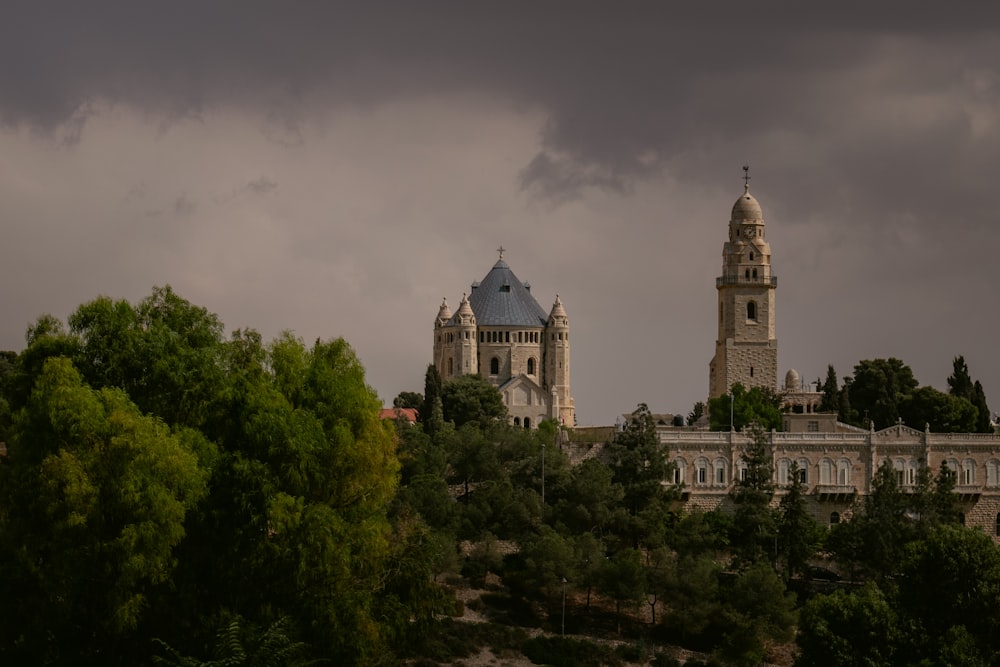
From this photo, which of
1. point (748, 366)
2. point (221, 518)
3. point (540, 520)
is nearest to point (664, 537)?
point (540, 520)

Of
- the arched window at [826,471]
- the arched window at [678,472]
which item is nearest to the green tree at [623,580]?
the arched window at [678,472]

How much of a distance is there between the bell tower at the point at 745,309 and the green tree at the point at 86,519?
244 ft

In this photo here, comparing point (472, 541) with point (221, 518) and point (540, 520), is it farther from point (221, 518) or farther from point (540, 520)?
point (221, 518)

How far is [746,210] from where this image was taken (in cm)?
11812

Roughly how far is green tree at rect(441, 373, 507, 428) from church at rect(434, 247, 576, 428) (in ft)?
61.3

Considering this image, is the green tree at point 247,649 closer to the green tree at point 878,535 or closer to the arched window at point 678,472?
the green tree at point 878,535

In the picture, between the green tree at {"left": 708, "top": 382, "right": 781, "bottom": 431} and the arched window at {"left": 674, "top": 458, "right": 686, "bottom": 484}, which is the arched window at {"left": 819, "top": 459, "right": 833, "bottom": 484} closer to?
the green tree at {"left": 708, "top": 382, "right": 781, "bottom": 431}

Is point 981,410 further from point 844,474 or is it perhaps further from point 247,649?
point 247,649

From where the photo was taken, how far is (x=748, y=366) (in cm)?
11575

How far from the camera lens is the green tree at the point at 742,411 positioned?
101688mm

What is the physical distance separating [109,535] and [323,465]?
237 inches

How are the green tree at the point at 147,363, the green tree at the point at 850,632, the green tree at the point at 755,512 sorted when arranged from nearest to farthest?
the green tree at the point at 147,363
the green tree at the point at 850,632
the green tree at the point at 755,512

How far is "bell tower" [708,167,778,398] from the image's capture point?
115688 mm

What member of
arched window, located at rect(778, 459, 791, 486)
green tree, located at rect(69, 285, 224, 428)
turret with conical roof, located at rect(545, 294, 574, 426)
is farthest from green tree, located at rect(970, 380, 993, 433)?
green tree, located at rect(69, 285, 224, 428)
